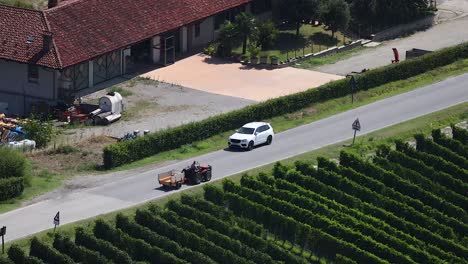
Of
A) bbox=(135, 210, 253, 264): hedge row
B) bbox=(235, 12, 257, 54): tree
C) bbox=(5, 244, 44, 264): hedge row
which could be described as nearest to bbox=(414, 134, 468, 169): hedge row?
bbox=(135, 210, 253, 264): hedge row

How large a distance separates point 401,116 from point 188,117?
1386 centimetres

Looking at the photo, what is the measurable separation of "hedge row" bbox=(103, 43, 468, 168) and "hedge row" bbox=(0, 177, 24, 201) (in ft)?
21.2

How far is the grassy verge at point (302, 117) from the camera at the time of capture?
289 ft

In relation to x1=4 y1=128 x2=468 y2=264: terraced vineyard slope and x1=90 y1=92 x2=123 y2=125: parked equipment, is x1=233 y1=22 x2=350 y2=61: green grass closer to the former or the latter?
x1=90 y1=92 x2=123 y2=125: parked equipment

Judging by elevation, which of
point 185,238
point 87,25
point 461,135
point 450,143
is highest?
point 87,25

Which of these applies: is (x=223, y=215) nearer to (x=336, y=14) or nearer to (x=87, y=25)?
(x=87, y=25)

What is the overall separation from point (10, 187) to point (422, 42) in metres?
44.1

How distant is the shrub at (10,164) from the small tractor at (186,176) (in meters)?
7.81

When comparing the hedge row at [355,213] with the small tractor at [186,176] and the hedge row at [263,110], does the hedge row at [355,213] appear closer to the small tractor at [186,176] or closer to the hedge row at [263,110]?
the small tractor at [186,176]

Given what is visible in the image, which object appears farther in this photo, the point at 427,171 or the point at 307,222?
the point at 427,171

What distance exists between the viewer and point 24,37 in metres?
103

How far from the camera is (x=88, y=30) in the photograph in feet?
343

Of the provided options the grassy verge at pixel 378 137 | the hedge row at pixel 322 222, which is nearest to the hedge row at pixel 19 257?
the grassy verge at pixel 378 137

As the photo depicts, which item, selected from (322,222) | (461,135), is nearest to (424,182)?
(461,135)
